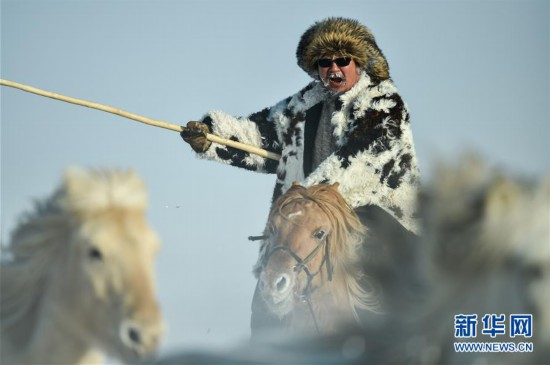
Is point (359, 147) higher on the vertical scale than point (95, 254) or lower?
higher

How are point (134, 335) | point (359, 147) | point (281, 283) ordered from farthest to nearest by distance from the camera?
point (359, 147) → point (281, 283) → point (134, 335)

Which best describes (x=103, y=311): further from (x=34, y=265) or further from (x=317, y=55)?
(x=317, y=55)

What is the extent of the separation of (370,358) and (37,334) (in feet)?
5.79

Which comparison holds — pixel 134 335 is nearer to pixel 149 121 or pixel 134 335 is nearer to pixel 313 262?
pixel 313 262

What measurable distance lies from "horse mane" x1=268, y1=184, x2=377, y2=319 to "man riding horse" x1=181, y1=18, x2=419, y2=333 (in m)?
0.25

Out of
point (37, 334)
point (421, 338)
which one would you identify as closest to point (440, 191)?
point (421, 338)

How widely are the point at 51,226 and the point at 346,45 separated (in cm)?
396

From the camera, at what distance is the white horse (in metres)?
4.32

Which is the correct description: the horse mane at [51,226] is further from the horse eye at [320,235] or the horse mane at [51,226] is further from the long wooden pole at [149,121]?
the long wooden pole at [149,121]

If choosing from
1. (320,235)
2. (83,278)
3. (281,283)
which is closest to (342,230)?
(320,235)

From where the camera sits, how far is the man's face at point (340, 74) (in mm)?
8141

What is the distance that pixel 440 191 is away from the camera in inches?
138

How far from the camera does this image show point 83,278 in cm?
450

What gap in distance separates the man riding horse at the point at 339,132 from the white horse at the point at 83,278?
7.95 feet
